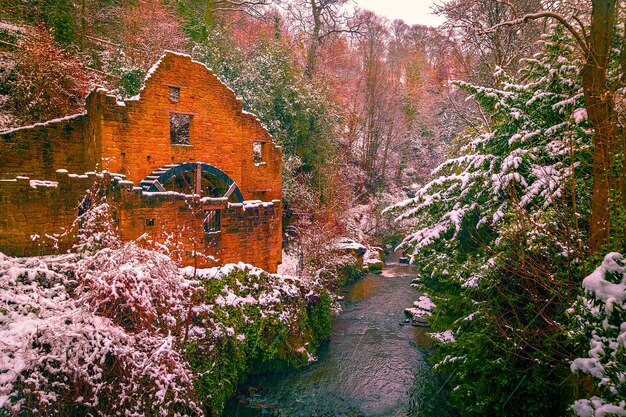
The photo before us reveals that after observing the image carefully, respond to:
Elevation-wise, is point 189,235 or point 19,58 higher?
point 19,58

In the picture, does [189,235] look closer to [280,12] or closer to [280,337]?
[280,337]

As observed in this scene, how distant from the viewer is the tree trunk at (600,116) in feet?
13.3

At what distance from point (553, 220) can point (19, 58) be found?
603 inches

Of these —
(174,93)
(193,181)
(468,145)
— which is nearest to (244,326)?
(193,181)

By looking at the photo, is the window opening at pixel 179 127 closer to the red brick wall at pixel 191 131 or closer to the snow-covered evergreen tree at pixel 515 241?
the red brick wall at pixel 191 131

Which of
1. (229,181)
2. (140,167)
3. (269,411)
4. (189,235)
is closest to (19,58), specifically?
(140,167)

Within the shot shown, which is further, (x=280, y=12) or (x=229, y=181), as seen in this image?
(x=280, y=12)

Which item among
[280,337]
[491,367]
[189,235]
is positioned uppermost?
[189,235]

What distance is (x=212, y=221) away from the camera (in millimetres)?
10352

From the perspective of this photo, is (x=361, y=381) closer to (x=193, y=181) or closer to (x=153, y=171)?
(x=193, y=181)

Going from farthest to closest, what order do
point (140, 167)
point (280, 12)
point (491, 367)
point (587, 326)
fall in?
point (280, 12) → point (140, 167) → point (491, 367) → point (587, 326)

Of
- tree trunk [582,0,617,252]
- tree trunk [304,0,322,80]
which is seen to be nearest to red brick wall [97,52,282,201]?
tree trunk [304,0,322,80]

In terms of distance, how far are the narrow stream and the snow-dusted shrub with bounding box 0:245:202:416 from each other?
355 cm

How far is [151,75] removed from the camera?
10.8 meters
